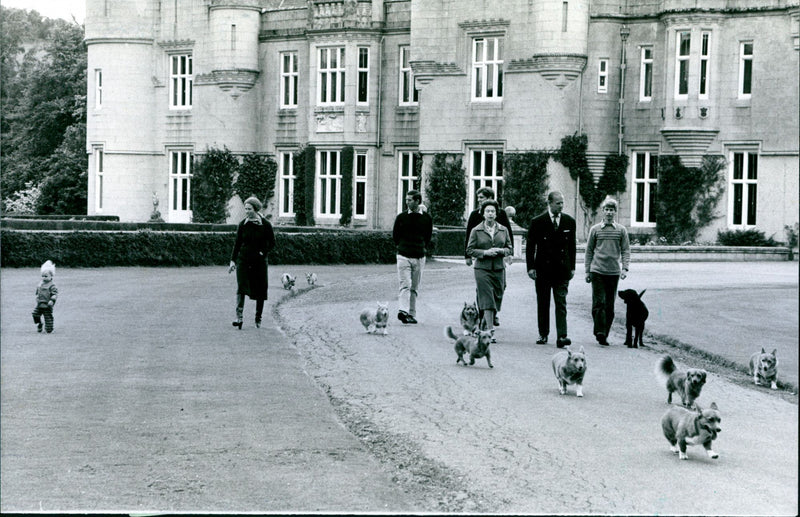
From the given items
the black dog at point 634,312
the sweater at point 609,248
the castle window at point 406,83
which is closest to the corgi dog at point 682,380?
the black dog at point 634,312

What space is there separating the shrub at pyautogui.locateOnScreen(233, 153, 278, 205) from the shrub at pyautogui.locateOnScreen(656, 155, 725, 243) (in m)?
15.5

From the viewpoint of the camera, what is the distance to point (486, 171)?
38875 millimetres

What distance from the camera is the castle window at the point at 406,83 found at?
41.4 m

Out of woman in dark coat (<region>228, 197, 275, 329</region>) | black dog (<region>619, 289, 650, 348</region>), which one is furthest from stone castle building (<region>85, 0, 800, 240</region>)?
woman in dark coat (<region>228, 197, 275, 329</region>)

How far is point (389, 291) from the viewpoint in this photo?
72.5ft

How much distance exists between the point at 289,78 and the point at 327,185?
4550mm

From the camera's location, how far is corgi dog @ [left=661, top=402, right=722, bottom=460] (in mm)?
7328

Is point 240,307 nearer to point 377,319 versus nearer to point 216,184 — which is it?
point 377,319

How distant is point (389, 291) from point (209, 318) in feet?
18.9

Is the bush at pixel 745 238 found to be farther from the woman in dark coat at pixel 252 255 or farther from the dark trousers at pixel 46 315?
the dark trousers at pixel 46 315

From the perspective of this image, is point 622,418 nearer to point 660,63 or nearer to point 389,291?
point 389,291

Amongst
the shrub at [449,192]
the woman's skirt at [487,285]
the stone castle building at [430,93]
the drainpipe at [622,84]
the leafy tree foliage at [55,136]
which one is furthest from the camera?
the leafy tree foliage at [55,136]

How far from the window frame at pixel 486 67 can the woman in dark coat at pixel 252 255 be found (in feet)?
76.4

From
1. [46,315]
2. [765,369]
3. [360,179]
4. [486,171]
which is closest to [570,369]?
[765,369]
